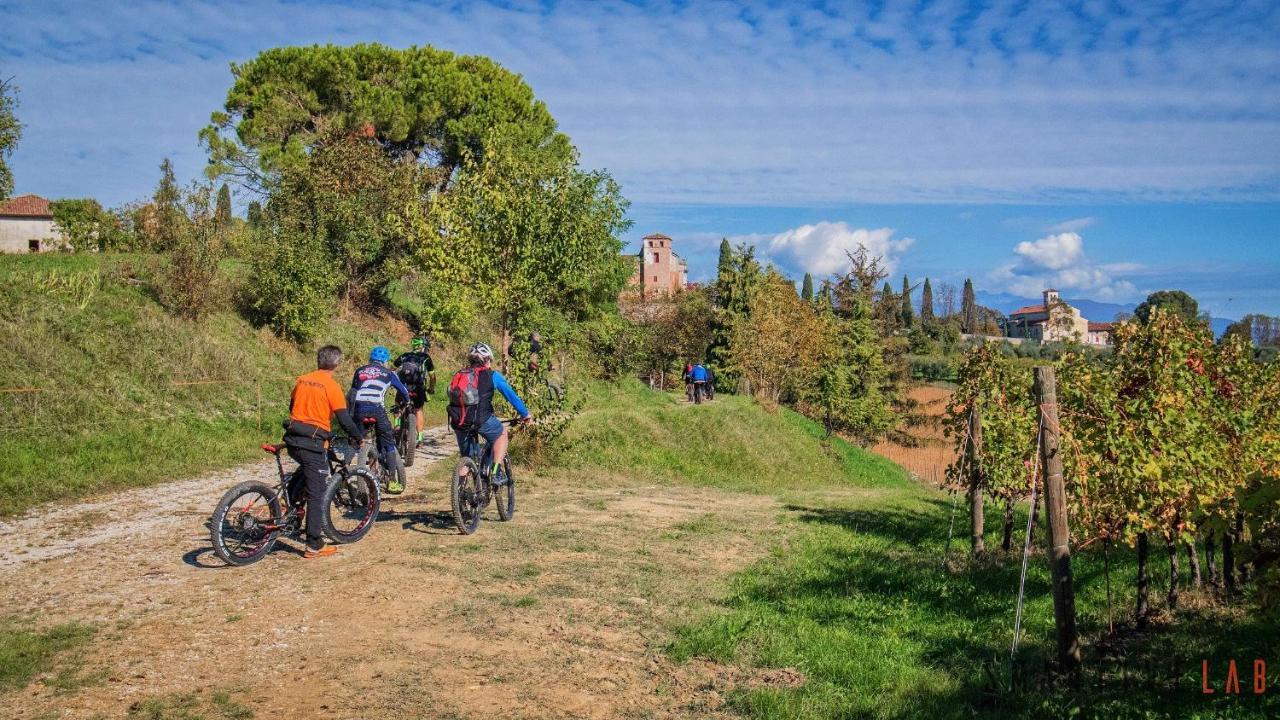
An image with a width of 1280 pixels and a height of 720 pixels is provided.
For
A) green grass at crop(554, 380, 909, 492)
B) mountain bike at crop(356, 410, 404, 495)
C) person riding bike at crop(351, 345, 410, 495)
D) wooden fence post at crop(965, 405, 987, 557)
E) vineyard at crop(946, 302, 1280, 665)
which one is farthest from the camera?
green grass at crop(554, 380, 909, 492)

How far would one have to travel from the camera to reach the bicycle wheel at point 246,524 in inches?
326

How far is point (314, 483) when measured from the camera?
343 inches

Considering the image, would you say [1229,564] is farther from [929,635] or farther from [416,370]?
[416,370]

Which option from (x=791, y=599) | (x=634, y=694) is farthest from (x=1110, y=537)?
(x=634, y=694)

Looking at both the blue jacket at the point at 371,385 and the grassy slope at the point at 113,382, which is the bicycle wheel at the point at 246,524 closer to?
the blue jacket at the point at 371,385

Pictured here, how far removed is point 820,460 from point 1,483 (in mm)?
22038

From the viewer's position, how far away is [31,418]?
1462 cm

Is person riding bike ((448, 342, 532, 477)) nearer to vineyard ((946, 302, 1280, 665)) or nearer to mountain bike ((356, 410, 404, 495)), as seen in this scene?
mountain bike ((356, 410, 404, 495))

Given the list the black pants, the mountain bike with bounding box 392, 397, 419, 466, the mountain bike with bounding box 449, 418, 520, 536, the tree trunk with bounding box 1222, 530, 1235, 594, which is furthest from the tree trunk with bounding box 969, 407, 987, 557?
the mountain bike with bounding box 392, 397, 419, 466

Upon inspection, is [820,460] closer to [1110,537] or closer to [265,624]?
[1110,537]

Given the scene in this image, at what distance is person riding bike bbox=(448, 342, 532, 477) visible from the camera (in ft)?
33.9

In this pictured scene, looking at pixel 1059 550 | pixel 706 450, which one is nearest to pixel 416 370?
pixel 706 450

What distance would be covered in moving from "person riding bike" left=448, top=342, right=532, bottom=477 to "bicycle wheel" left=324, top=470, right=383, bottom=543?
46.8 inches

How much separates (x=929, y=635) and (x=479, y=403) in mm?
5661
